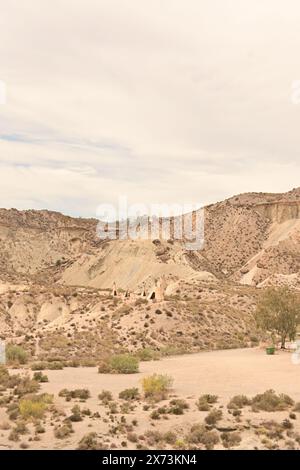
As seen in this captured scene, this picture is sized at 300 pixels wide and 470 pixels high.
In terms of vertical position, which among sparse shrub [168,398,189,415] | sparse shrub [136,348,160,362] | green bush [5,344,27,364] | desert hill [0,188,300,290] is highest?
desert hill [0,188,300,290]

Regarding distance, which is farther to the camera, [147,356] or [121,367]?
[147,356]

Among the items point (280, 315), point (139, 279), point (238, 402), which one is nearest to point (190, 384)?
point (238, 402)

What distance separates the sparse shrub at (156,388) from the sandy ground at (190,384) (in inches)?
18.4

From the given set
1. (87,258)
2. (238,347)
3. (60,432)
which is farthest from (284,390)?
(87,258)

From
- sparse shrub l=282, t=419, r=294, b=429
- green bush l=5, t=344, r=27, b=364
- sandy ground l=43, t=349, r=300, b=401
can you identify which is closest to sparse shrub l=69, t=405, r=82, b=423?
sandy ground l=43, t=349, r=300, b=401

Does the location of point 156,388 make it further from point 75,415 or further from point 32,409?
point 32,409

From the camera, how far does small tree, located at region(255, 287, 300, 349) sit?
37.6 meters

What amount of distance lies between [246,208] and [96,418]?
10763cm

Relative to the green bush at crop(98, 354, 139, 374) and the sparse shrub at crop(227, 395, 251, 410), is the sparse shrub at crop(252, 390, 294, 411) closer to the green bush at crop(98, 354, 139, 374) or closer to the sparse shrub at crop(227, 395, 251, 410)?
the sparse shrub at crop(227, 395, 251, 410)

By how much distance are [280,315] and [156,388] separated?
733 inches

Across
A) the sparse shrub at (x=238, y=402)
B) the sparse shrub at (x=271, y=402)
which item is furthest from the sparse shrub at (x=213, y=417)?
the sparse shrub at (x=271, y=402)

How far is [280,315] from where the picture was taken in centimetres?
3772

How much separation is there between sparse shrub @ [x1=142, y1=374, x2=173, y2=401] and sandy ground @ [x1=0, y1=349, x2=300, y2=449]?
1.54 ft
